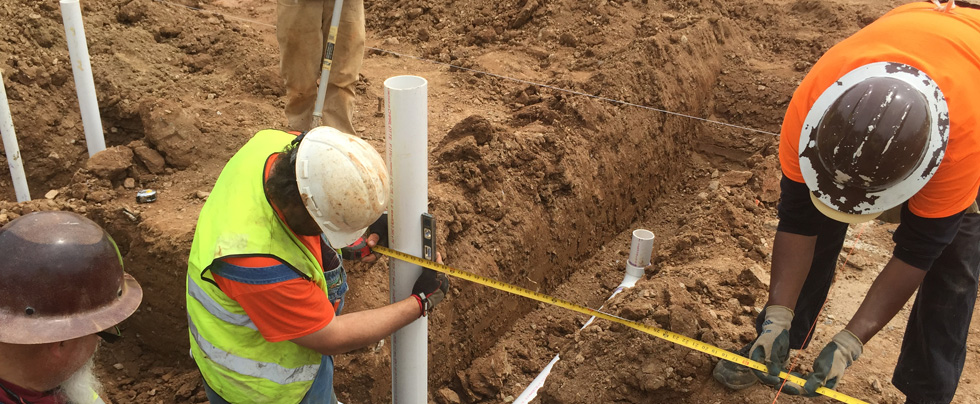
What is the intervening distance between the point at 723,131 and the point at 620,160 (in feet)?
6.14

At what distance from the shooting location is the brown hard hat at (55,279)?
68.7 inches

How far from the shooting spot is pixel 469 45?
811cm

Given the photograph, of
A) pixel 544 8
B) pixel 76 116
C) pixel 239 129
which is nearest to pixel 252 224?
pixel 239 129

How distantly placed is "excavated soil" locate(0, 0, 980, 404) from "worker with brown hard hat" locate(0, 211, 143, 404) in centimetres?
193

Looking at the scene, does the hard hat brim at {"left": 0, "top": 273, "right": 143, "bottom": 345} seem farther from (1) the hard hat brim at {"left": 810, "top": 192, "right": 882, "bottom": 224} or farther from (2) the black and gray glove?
(1) the hard hat brim at {"left": 810, "top": 192, "right": 882, "bottom": 224}

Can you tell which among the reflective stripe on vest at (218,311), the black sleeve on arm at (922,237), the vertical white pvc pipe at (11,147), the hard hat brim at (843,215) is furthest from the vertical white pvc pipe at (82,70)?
the black sleeve on arm at (922,237)

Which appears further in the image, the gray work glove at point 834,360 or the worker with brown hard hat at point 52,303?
the gray work glove at point 834,360

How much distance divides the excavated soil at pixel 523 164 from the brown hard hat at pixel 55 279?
6.44 ft

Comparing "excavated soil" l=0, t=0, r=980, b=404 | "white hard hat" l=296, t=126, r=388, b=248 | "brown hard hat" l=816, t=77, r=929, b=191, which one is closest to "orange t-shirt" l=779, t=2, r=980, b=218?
"brown hard hat" l=816, t=77, r=929, b=191

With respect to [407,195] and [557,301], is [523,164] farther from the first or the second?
[407,195]

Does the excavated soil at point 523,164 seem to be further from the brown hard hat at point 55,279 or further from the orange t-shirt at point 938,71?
the brown hard hat at point 55,279

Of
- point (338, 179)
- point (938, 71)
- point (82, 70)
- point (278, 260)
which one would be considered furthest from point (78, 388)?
point (82, 70)

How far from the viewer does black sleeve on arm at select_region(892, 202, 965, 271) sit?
8.57 feet

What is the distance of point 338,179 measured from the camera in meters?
2.01
